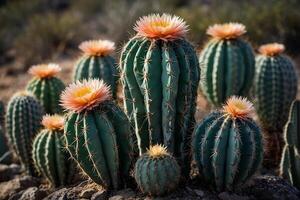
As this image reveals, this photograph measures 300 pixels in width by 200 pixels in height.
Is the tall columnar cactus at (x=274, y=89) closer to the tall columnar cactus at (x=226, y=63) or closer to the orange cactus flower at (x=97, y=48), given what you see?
the tall columnar cactus at (x=226, y=63)

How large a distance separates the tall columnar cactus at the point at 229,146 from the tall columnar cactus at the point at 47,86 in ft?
5.87

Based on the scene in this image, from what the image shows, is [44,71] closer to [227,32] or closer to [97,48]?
[97,48]

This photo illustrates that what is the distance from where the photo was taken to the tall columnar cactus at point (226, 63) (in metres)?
5.52

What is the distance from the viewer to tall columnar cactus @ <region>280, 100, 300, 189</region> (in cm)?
472

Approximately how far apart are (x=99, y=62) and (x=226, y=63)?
1.15 m

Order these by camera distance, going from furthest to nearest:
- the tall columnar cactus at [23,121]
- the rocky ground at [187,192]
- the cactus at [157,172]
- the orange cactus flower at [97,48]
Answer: the orange cactus flower at [97,48]
the tall columnar cactus at [23,121]
the rocky ground at [187,192]
the cactus at [157,172]

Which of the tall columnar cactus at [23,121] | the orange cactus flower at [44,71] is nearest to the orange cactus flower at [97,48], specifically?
the orange cactus flower at [44,71]

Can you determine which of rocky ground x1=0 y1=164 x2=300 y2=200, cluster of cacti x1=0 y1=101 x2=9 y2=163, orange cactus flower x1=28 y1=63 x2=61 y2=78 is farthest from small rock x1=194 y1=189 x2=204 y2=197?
cluster of cacti x1=0 y1=101 x2=9 y2=163

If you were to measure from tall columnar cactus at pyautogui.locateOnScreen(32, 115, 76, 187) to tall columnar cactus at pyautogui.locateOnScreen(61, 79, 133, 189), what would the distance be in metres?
0.60

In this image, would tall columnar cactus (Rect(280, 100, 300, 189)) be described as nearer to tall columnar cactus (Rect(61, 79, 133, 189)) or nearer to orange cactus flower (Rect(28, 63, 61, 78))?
tall columnar cactus (Rect(61, 79, 133, 189))

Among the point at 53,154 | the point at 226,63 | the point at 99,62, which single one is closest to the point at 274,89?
the point at 226,63

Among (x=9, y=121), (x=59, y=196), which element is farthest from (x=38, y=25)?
(x=59, y=196)

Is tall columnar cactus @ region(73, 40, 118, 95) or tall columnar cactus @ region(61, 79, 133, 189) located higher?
tall columnar cactus @ region(73, 40, 118, 95)

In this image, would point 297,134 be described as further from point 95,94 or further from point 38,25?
point 38,25
